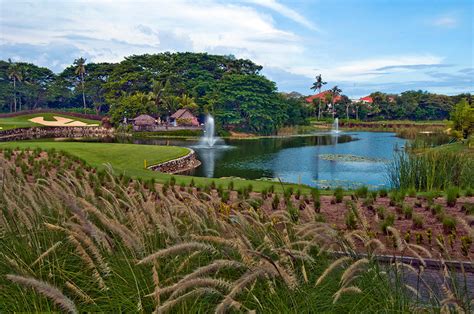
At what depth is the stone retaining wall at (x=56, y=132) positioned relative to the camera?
63534 millimetres

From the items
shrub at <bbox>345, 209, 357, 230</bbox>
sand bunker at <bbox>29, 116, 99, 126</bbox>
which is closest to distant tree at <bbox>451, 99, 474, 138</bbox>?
shrub at <bbox>345, 209, 357, 230</bbox>

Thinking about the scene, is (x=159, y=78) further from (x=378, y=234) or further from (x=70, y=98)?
(x=378, y=234)

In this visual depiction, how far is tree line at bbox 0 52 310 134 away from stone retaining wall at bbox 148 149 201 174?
4368cm

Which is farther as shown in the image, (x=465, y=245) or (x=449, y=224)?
(x=449, y=224)

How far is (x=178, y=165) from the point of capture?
98.2ft

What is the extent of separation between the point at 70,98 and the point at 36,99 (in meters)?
7.38

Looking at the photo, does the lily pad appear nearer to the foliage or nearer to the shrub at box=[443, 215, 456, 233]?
the foliage

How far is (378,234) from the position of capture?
8.69 meters

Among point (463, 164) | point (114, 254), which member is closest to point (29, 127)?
point (463, 164)

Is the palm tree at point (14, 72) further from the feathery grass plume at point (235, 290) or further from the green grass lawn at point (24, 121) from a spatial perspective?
the feathery grass plume at point (235, 290)

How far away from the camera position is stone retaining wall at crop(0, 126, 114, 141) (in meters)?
63.5

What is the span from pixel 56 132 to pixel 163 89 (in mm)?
20239

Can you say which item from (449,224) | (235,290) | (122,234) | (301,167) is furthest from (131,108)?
(235,290)

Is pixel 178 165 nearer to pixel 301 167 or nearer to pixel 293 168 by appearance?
pixel 293 168
